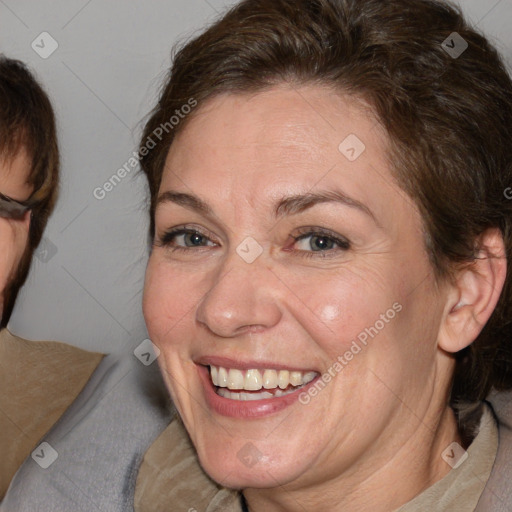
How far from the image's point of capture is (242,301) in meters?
0.89

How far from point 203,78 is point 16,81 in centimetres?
40

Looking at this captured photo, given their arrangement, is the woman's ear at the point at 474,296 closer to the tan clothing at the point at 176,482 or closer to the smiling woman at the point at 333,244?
the smiling woman at the point at 333,244

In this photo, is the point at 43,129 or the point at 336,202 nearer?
the point at 336,202

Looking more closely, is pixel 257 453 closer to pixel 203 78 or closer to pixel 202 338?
pixel 202 338

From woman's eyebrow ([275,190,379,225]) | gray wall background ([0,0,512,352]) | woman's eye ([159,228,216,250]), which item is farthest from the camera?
gray wall background ([0,0,512,352])

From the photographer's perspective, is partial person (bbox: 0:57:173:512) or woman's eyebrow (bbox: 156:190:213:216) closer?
woman's eyebrow (bbox: 156:190:213:216)

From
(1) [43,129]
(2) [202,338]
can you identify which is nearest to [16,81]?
(1) [43,129]

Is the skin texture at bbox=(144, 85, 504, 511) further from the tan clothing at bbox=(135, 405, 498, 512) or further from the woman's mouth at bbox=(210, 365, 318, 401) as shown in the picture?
the tan clothing at bbox=(135, 405, 498, 512)

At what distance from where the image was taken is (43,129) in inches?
49.1

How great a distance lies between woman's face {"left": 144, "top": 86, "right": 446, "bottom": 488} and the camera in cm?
89

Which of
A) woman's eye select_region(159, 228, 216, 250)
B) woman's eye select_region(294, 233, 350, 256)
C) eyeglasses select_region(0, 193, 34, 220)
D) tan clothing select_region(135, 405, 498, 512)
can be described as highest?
eyeglasses select_region(0, 193, 34, 220)

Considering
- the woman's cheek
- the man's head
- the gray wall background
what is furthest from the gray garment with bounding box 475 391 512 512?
the man's head

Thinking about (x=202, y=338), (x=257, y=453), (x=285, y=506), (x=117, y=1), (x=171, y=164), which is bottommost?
(x=285, y=506)

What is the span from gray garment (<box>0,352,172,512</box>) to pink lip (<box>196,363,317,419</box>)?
23cm
